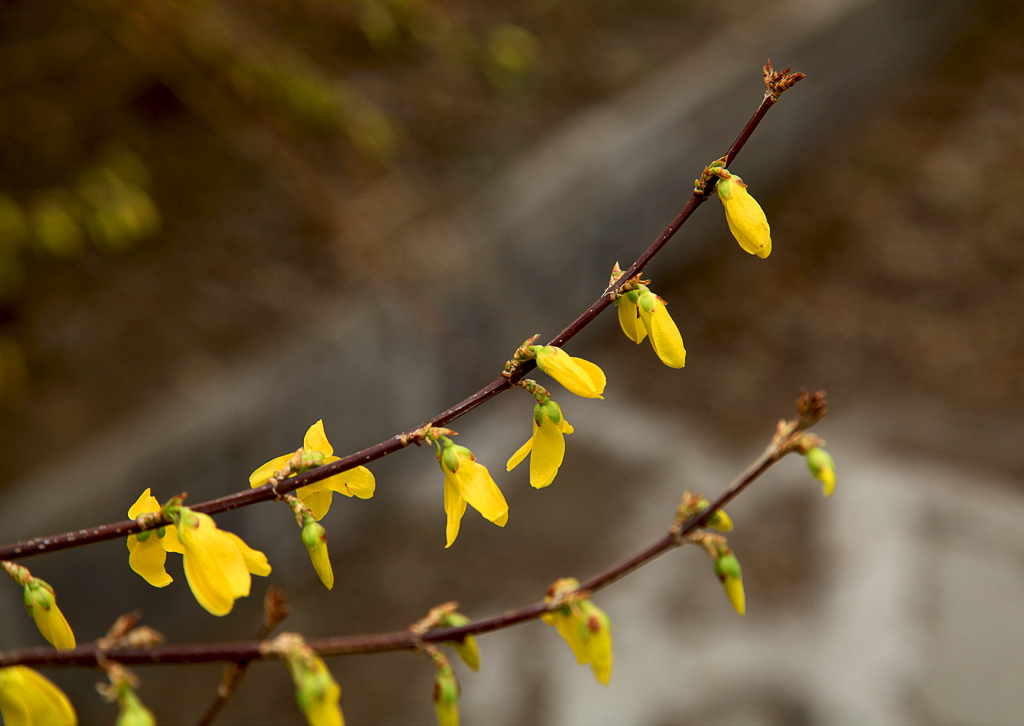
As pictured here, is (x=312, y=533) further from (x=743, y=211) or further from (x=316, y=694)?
(x=743, y=211)

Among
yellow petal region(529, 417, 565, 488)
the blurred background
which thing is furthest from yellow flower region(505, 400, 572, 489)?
the blurred background

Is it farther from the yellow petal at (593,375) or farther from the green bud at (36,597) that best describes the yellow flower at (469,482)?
the green bud at (36,597)

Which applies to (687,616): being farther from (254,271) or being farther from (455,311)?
(254,271)

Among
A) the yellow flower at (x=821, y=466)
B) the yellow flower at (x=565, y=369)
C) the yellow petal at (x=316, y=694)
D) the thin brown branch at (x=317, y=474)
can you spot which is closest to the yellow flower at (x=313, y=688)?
the yellow petal at (x=316, y=694)

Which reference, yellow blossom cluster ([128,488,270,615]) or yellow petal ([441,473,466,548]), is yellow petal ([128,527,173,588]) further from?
yellow petal ([441,473,466,548])

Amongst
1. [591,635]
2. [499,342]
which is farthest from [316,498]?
[499,342]

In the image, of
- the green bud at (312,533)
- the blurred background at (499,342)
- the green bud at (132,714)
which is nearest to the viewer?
the green bud at (132,714)
